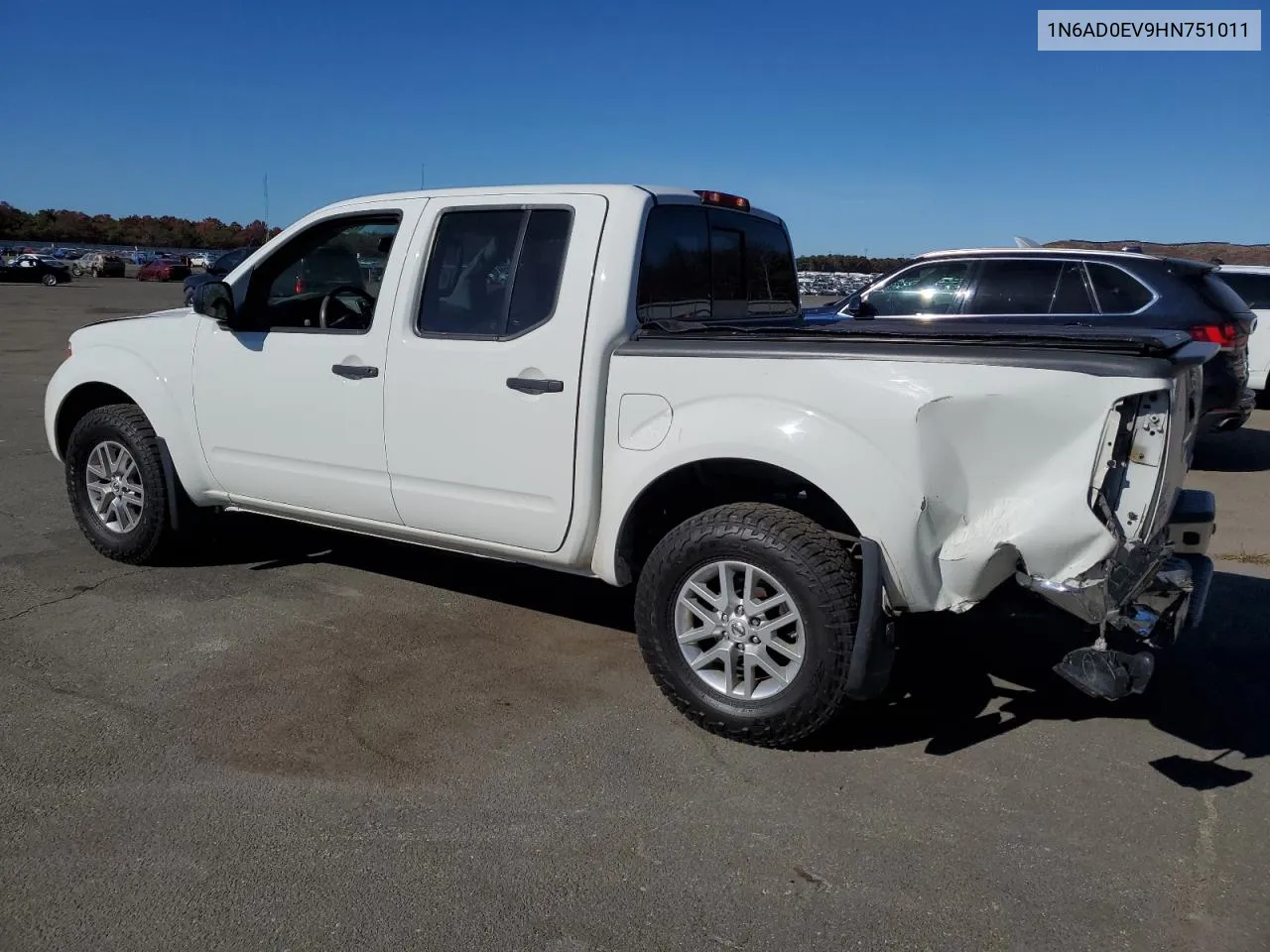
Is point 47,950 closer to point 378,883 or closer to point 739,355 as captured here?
point 378,883

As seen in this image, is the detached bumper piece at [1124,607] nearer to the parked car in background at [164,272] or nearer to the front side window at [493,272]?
the front side window at [493,272]

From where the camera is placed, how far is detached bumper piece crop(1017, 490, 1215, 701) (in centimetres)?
341

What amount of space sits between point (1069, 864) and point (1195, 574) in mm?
1273

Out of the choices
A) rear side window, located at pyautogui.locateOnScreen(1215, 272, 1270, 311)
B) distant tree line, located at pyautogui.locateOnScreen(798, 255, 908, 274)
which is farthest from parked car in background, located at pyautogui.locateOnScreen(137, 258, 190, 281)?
rear side window, located at pyautogui.locateOnScreen(1215, 272, 1270, 311)

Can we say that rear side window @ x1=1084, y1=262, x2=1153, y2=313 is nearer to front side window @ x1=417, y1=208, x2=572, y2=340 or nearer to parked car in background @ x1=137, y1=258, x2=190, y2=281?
front side window @ x1=417, y1=208, x2=572, y2=340

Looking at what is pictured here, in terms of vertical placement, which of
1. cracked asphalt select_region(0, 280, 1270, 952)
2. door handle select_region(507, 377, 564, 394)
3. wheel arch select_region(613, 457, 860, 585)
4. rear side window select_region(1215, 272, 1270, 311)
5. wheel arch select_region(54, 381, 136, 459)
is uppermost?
rear side window select_region(1215, 272, 1270, 311)

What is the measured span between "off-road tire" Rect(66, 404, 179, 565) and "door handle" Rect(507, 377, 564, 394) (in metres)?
2.34

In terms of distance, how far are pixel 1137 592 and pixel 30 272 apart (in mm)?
51722

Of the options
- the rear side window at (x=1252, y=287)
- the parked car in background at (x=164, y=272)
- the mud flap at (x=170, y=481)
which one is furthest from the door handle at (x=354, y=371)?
the parked car in background at (x=164, y=272)

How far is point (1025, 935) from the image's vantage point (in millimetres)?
A: 2900

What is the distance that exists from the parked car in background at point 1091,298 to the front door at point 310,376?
384 centimetres

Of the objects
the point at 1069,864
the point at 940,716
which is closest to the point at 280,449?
the point at 940,716

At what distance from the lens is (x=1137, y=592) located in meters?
3.46

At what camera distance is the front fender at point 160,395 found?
217 inches
